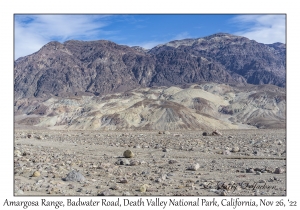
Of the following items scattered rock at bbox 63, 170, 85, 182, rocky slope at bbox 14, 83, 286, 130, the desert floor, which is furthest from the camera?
rocky slope at bbox 14, 83, 286, 130

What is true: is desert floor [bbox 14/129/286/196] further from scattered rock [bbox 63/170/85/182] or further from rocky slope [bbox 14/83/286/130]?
rocky slope [bbox 14/83/286/130]

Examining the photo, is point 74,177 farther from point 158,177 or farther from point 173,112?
point 173,112

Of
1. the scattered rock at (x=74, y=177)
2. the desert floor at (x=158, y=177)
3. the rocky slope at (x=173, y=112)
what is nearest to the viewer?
the desert floor at (x=158, y=177)

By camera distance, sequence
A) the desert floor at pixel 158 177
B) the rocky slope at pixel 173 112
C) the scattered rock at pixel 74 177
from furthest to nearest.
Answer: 1. the rocky slope at pixel 173 112
2. the scattered rock at pixel 74 177
3. the desert floor at pixel 158 177

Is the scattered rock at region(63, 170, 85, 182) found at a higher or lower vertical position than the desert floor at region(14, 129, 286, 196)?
higher

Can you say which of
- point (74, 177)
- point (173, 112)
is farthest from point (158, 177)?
point (173, 112)

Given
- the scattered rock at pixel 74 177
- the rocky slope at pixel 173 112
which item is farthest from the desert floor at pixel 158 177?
the rocky slope at pixel 173 112

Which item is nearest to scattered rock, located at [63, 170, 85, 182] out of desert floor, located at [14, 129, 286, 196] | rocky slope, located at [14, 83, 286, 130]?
desert floor, located at [14, 129, 286, 196]

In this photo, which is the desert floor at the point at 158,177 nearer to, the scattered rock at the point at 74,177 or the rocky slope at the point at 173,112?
the scattered rock at the point at 74,177
